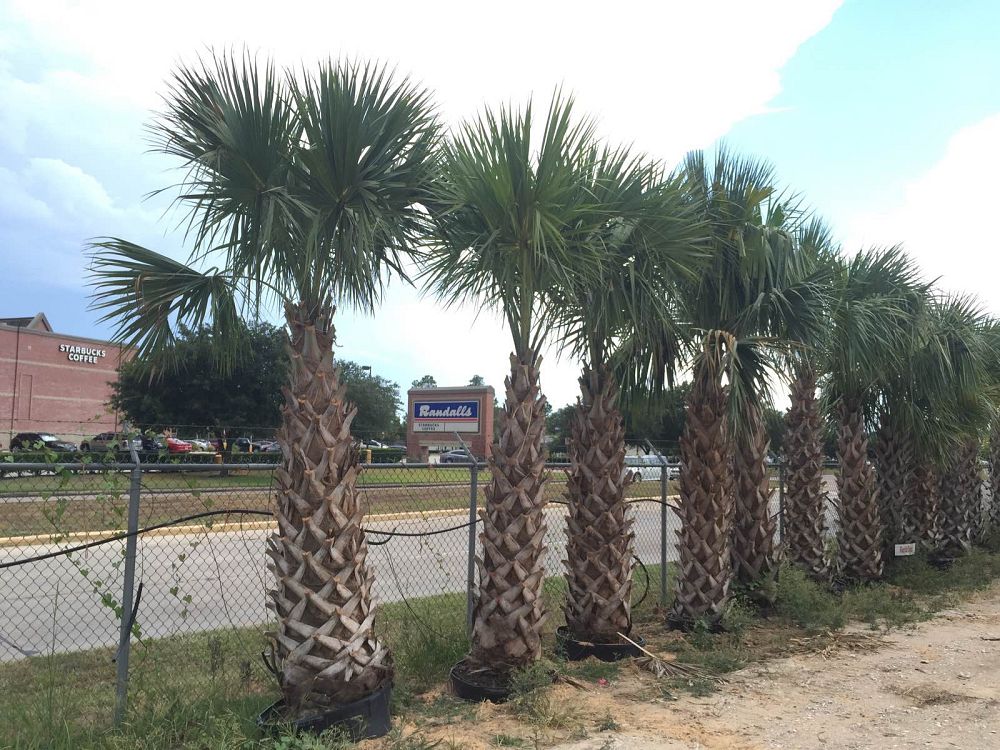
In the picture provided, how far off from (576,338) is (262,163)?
3.56m

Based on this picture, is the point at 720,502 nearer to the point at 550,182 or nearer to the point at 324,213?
the point at 550,182

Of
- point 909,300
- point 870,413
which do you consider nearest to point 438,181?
point 909,300

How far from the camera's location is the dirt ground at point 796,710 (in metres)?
5.03

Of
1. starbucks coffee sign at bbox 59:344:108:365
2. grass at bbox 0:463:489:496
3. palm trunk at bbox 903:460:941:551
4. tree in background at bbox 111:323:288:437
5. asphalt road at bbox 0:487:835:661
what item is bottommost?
asphalt road at bbox 0:487:835:661

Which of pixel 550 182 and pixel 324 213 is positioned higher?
pixel 550 182

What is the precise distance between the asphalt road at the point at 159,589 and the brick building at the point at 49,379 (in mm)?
45370

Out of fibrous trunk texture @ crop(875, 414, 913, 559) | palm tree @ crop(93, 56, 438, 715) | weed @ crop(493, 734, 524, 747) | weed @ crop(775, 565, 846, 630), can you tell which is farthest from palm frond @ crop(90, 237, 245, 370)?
fibrous trunk texture @ crop(875, 414, 913, 559)

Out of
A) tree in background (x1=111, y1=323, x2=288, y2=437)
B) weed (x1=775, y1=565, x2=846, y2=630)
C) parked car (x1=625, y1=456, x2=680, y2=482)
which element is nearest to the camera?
parked car (x1=625, y1=456, x2=680, y2=482)

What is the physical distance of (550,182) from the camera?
560 centimetres

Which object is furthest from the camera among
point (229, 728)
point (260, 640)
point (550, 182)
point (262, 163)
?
point (260, 640)

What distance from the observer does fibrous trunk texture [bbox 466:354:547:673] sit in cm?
600

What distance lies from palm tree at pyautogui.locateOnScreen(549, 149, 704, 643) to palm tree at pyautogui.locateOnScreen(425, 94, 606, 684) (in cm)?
28

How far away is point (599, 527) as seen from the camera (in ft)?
22.8

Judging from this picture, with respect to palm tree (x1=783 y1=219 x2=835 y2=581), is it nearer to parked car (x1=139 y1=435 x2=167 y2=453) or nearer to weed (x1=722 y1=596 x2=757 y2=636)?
weed (x1=722 y1=596 x2=757 y2=636)
